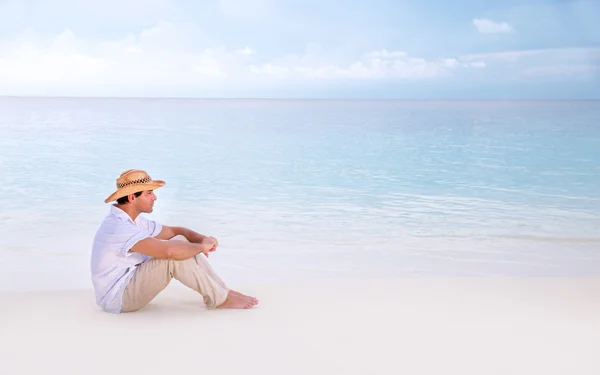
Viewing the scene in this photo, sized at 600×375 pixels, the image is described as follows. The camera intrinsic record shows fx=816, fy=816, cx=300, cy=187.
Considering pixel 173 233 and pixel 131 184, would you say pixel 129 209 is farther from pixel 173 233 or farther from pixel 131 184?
pixel 173 233

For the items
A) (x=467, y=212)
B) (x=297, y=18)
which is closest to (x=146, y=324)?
(x=467, y=212)

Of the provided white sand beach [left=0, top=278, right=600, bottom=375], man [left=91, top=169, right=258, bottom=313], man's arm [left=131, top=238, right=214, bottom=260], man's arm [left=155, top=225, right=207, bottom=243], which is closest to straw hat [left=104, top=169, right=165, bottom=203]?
man [left=91, top=169, right=258, bottom=313]

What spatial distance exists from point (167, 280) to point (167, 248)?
0.18m

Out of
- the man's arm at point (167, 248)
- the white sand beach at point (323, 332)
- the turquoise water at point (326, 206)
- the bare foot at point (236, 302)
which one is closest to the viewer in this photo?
the white sand beach at point (323, 332)

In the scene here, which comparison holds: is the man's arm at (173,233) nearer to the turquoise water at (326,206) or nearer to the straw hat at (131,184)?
the straw hat at (131,184)

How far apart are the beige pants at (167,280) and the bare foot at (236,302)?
0.14ft

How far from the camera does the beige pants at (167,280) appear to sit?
3494 mm

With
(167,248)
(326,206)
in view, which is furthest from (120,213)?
(326,206)

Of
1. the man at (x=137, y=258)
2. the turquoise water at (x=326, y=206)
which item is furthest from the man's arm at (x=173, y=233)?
the turquoise water at (x=326, y=206)

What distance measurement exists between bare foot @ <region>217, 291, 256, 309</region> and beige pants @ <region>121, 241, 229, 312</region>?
0.04 metres

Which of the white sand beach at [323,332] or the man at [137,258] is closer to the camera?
the white sand beach at [323,332]

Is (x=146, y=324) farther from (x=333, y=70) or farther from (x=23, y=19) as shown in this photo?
(x=23, y=19)

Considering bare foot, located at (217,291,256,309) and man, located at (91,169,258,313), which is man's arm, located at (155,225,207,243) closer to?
man, located at (91,169,258,313)

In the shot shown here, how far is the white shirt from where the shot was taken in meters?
3.50
